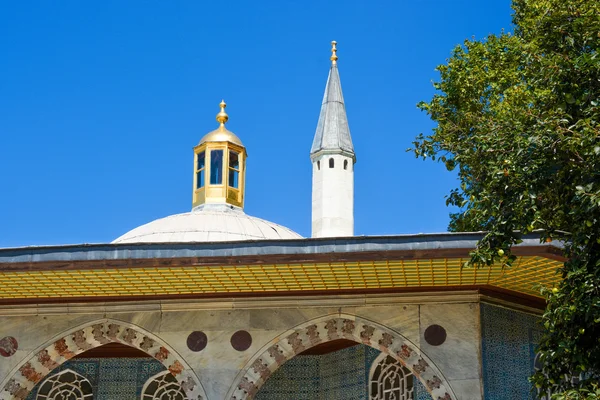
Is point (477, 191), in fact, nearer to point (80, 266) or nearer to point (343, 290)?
point (343, 290)

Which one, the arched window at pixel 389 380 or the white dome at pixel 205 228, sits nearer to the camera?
the arched window at pixel 389 380

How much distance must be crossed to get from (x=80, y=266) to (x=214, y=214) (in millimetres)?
6194

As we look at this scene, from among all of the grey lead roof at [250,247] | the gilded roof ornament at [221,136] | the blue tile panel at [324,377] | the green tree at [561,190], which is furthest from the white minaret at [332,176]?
the green tree at [561,190]

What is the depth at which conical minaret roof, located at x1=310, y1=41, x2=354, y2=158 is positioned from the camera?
26547 mm

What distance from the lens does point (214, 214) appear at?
14.9 metres

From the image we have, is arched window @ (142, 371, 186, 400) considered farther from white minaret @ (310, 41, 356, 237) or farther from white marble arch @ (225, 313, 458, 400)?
white minaret @ (310, 41, 356, 237)

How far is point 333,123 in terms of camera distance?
27.4 metres

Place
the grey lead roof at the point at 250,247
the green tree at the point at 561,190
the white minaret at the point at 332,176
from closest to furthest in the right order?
the green tree at the point at 561,190 → the grey lead roof at the point at 250,247 → the white minaret at the point at 332,176

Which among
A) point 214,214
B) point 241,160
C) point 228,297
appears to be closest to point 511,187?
point 228,297

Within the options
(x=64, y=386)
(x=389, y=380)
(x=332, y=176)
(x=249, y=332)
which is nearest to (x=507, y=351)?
(x=389, y=380)

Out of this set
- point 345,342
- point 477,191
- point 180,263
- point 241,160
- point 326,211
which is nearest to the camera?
point 477,191

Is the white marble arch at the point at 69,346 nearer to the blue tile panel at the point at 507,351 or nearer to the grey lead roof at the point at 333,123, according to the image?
the blue tile panel at the point at 507,351

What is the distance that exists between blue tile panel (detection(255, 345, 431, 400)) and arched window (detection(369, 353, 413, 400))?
0.34 ft

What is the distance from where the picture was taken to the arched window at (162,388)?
441 inches
